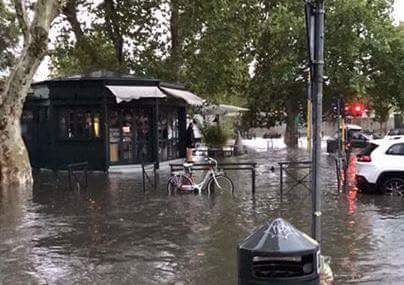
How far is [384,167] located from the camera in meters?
15.0

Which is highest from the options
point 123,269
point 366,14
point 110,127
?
point 366,14

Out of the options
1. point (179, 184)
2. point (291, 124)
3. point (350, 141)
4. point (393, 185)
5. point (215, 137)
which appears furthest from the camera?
point (291, 124)

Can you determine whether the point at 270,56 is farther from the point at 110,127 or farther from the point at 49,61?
the point at 110,127

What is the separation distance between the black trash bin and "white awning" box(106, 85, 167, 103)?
1720 cm

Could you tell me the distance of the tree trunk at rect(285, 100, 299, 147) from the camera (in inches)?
1794

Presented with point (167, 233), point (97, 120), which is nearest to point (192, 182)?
point (167, 233)

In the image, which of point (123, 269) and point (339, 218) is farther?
point (339, 218)

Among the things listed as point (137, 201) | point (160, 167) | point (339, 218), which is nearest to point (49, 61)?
point (160, 167)

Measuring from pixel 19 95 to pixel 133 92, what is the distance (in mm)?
4668

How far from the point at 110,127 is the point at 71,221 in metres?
11.7

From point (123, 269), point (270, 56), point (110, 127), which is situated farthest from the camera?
point (270, 56)

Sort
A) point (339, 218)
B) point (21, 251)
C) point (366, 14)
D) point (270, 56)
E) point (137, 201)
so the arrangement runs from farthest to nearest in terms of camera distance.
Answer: point (270, 56)
point (366, 14)
point (137, 201)
point (339, 218)
point (21, 251)

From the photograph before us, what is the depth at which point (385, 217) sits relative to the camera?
1185 cm

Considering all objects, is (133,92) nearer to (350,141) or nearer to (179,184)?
(179,184)
